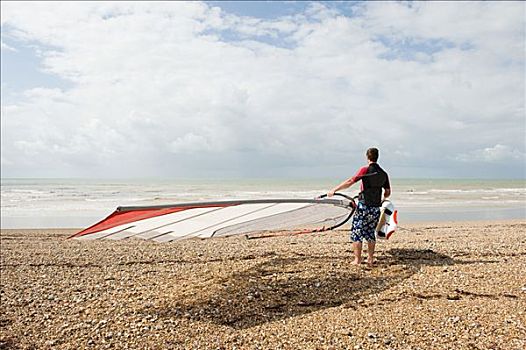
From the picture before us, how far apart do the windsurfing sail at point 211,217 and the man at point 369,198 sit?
6.7 inches

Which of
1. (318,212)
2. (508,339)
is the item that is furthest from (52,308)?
(508,339)

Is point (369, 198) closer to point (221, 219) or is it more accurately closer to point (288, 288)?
point (288, 288)

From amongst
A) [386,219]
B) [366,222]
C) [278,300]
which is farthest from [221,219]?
[386,219]

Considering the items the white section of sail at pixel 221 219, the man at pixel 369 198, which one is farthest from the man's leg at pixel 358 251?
the white section of sail at pixel 221 219

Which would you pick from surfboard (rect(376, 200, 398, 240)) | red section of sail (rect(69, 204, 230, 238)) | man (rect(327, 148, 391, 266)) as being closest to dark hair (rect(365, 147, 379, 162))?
→ man (rect(327, 148, 391, 266))

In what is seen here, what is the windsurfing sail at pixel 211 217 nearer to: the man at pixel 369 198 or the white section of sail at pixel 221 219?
the white section of sail at pixel 221 219

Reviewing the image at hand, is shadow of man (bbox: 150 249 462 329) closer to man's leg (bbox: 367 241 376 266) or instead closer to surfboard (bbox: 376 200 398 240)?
man's leg (bbox: 367 241 376 266)

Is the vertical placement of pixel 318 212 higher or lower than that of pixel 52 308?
higher

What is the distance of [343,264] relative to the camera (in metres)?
6.58

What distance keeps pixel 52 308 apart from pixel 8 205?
21.3 metres

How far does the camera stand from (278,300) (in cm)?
520

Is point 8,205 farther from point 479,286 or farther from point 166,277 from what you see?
point 479,286

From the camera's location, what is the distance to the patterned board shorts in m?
6.23

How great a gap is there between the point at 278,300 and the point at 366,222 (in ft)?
5.82
